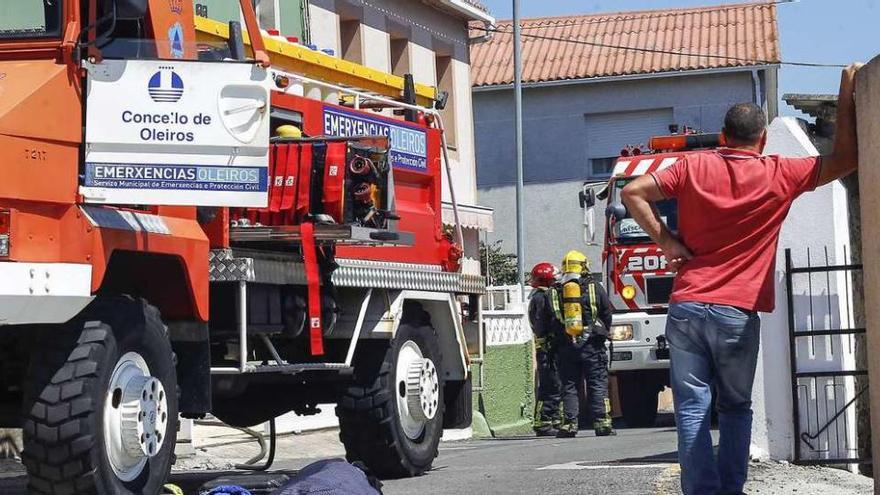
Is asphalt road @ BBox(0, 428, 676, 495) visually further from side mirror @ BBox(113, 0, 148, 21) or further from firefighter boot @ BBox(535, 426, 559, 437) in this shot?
side mirror @ BBox(113, 0, 148, 21)

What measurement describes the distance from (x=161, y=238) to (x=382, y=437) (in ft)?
10.3

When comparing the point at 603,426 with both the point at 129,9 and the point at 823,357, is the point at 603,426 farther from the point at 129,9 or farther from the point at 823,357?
the point at 129,9

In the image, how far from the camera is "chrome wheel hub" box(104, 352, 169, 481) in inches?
301

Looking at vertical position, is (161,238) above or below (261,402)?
above

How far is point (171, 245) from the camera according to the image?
8336 millimetres

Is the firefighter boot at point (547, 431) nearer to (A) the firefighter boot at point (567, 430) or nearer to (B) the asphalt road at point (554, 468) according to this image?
(A) the firefighter boot at point (567, 430)

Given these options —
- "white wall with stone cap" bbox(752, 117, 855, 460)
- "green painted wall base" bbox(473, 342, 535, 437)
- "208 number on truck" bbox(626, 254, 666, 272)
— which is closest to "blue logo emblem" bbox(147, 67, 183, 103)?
"white wall with stone cap" bbox(752, 117, 855, 460)

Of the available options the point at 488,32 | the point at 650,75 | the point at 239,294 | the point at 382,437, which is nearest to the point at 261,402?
the point at 382,437

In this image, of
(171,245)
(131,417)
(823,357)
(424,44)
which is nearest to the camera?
(131,417)

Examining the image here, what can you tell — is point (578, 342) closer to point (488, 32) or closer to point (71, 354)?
point (71, 354)

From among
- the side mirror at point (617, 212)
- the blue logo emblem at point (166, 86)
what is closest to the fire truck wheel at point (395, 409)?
the blue logo emblem at point (166, 86)

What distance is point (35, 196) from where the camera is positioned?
23.8 feet

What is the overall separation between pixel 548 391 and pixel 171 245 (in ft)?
30.8

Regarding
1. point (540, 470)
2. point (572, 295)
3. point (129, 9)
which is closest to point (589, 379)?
point (572, 295)
